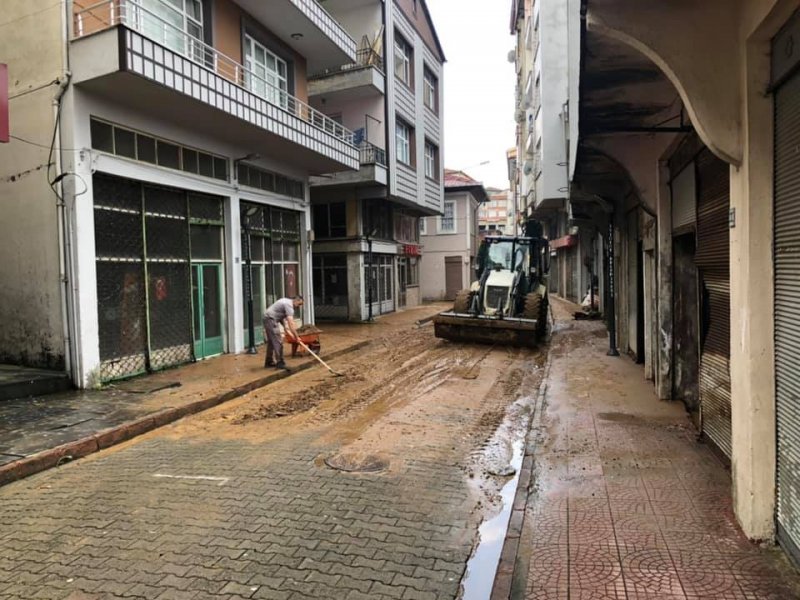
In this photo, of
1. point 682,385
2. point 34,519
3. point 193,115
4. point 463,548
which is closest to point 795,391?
point 463,548

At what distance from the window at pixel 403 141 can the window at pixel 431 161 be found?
2.32 meters

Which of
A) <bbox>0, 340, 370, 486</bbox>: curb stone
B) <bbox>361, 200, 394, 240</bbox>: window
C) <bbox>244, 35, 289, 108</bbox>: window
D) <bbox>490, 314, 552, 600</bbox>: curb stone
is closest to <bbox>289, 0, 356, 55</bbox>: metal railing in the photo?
<bbox>244, 35, 289, 108</bbox>: window

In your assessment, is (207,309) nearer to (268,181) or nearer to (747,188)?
(268,181)

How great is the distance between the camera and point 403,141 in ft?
76.4

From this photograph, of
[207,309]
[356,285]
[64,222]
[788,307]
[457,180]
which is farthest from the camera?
[457,180]

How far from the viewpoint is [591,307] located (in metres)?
21.7

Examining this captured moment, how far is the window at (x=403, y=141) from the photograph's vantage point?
2248cm

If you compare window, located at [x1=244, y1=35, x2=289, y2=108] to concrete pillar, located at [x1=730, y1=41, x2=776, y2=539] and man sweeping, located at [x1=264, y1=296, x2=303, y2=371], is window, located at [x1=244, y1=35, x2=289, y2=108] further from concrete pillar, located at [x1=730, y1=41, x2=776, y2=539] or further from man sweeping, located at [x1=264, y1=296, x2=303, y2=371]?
concrete pillar, located at [x1=730, y1=41, x2=776, y2=539]

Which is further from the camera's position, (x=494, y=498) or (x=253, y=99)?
(x=253, y=99)

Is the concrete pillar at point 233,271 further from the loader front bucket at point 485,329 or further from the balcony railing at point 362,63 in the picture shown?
the balcony railing at point 362,63

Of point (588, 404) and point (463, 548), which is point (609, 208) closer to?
point (588, 404)

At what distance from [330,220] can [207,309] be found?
411 inches

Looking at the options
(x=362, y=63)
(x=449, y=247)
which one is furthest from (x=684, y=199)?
(x=449, y=247)

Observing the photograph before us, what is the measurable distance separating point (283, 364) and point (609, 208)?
7.89m
